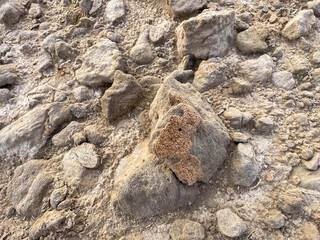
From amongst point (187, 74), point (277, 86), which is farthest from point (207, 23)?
point (277, 86)

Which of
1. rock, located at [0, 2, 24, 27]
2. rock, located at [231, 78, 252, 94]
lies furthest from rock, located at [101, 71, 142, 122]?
rock, located at [0, 2, 24, 27]

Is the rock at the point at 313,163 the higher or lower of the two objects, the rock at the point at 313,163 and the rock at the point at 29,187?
the lower

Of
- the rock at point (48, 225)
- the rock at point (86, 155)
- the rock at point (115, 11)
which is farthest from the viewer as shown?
the rock at point (115, 11)

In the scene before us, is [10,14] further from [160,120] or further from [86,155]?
[160,120]

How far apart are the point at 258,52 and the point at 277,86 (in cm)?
46

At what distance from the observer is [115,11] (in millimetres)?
3125

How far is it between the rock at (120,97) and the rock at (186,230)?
1.21 metres

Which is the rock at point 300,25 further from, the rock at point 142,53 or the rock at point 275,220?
the rock at point 275,220

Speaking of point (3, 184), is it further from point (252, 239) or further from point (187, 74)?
point (252, 239)

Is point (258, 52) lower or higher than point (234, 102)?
higher

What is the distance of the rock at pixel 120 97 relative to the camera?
2.48 meters

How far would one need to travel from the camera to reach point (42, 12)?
11.2ft

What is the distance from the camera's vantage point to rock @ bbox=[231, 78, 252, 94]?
2.42 metres

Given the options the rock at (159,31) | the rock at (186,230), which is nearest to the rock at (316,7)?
the rock at (159,31)
